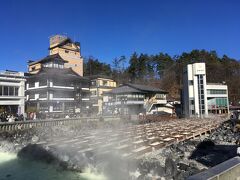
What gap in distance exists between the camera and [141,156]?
17828 millimetres

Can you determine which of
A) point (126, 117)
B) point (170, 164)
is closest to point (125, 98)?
point (126, 117)

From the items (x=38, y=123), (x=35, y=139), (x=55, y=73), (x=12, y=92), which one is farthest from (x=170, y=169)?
(x=55, y=73)

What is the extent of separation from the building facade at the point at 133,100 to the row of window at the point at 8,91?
18644mm

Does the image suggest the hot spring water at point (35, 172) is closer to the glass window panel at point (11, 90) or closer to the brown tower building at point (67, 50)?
the glass window panel at point (11, 90)

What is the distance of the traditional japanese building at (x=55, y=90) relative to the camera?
4106 cm

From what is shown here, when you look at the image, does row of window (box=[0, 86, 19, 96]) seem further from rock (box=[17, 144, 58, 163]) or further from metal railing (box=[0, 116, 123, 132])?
rock (box=[17, 144, 58, 163])

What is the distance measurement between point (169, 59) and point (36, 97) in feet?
167

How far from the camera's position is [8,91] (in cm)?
3600

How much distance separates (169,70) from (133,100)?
35158mm

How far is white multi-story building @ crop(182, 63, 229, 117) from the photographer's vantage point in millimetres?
47688

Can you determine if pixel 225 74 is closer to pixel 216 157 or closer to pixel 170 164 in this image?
pixel 216 157

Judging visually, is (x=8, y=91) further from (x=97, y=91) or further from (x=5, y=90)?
(x=97, y=91)

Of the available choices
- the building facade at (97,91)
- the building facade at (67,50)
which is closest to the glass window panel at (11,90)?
the building facade at (97,91)

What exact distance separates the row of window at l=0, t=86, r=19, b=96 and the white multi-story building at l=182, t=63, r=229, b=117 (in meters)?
31.4
